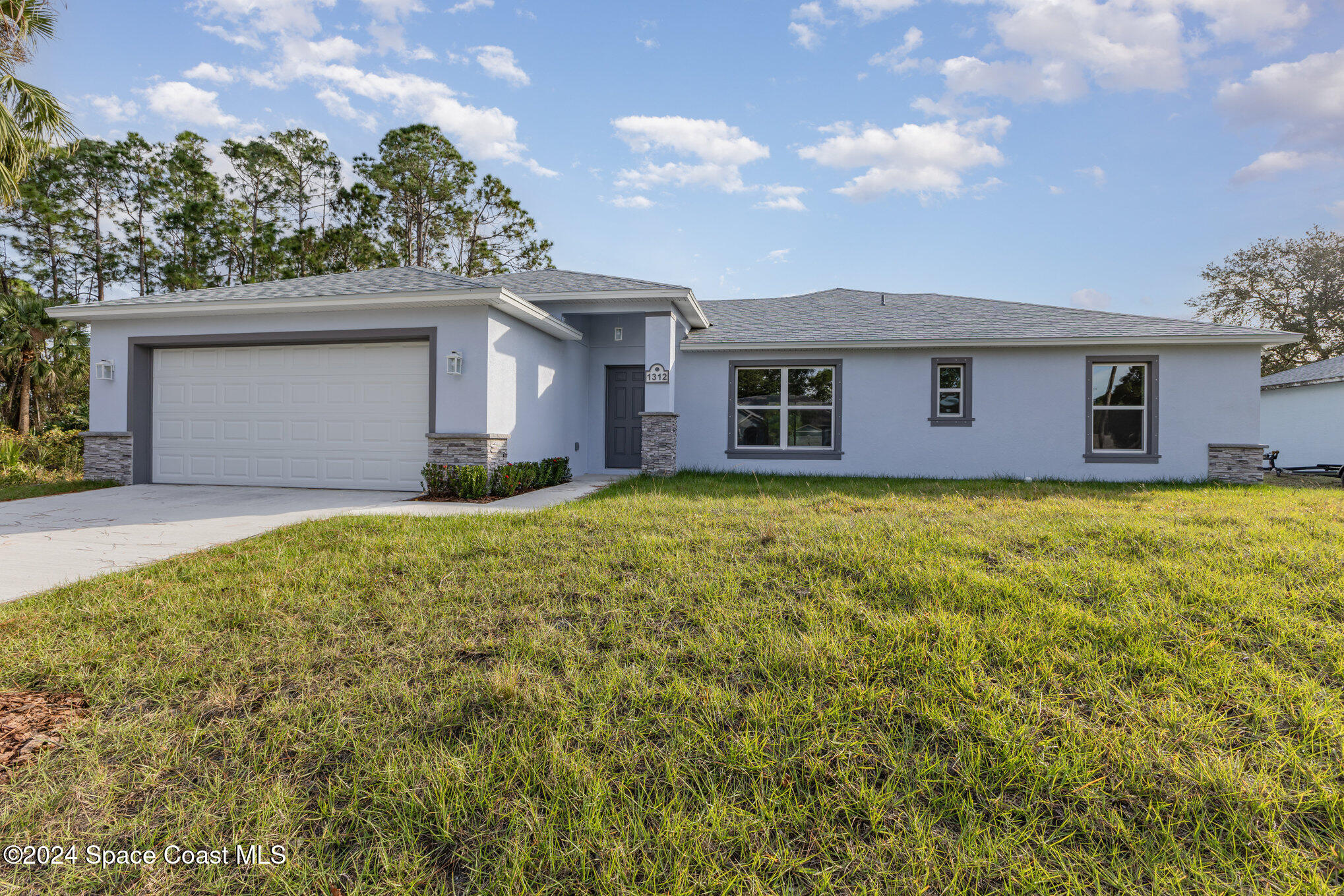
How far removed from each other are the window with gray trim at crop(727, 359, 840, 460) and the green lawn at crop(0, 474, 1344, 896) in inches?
281

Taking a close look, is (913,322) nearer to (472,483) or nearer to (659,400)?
(659,400)

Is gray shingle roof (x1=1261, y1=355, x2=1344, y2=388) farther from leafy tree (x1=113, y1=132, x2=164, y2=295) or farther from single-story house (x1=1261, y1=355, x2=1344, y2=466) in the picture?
leafy tree (x1=113, y1=132, x2=164, y2=295)

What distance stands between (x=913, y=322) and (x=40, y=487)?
15768 millimetres

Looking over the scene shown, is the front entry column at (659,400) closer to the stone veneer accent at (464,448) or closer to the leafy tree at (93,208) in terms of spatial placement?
the stone veneer accent at (464,448)

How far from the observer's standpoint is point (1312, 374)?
15.7m

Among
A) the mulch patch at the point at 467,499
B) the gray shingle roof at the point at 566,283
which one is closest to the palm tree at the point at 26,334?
the gray shingle roof at the point at 566,283

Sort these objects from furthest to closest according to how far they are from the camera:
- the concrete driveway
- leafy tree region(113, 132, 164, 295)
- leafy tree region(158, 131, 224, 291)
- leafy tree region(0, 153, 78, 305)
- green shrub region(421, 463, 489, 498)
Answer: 1. leafy tree region(158, 131, 224, 291)
2. leafy tree region(113, 132, 164, 295)
3. leafy tree region(0, 153, 78, 305)
4. green shrub region(421, 463, 489, 498)
5. the concrete driveway

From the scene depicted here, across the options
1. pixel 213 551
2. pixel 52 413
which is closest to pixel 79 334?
pixel 52 413

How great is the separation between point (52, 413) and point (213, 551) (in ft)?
76.3

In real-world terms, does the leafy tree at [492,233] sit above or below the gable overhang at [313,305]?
above

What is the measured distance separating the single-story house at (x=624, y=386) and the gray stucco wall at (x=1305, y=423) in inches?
312

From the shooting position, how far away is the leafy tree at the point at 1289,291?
2425cm

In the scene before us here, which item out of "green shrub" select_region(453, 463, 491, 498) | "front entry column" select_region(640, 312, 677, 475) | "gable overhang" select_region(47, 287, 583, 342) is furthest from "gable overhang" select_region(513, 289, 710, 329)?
"green shrub" select_region(453, 463, 491, 498)

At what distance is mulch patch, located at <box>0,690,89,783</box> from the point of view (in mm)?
2213
